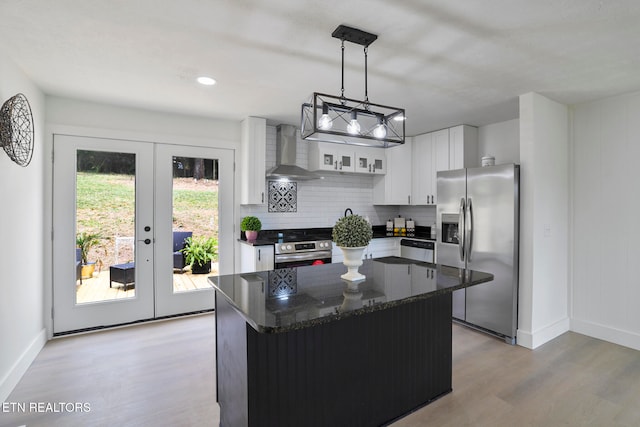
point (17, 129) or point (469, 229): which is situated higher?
point (17, 129)

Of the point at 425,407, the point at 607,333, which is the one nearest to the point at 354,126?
the point at 425,407

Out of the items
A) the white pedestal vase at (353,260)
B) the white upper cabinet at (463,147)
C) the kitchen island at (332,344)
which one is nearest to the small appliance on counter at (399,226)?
the white upper cabinet at (463,147)

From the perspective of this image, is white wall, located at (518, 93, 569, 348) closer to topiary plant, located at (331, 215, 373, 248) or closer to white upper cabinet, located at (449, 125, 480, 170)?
white upper cabinet, located at (449, 125, 480, 170)

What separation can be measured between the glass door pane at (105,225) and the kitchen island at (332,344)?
235 centimetres

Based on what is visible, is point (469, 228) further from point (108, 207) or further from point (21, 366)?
point (21, 366)

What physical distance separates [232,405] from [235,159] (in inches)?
126

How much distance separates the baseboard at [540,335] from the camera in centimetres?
333

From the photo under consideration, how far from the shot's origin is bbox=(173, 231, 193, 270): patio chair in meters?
4.14

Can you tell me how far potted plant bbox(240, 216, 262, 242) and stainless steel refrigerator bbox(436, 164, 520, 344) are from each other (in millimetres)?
2275

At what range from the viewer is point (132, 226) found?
12.8ft

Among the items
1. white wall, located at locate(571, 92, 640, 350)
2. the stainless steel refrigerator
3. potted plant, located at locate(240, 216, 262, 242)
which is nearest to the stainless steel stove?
potted plant, located at locate(240, 216, 262, 242)

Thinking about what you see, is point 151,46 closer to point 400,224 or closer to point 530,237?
point 530,237

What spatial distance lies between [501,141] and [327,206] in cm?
252

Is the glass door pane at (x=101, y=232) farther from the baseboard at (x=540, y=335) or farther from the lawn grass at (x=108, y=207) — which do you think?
the baseboard at (x=540, y=335)
